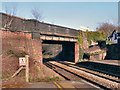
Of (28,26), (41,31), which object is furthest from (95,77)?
(28,26)

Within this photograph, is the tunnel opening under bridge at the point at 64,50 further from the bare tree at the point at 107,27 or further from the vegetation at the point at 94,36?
the bare tree at the point at 107,27

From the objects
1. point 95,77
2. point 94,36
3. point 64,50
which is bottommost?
point 95,77

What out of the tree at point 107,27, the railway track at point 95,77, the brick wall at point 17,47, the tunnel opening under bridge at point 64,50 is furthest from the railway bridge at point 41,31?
the tree at point 107,27

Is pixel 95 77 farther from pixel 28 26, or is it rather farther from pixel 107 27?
pixel 107 27

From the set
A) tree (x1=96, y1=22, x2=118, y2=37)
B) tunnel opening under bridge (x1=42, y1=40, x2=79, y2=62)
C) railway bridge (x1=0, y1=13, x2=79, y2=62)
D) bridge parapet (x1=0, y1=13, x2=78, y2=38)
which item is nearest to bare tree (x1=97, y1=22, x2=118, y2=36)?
tree (x1=96, y1=22, x2=118, y2=37)

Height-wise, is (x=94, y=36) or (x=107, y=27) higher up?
(x=107, y=27)

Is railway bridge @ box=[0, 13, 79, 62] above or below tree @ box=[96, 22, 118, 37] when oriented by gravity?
below

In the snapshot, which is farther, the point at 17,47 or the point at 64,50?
the point at 64,50

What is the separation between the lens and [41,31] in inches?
579

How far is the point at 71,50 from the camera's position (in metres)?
22.4

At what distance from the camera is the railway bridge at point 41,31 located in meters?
11.6

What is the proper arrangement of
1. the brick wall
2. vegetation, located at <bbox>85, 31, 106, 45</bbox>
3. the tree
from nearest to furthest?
the brick wall → vegetation, located at <bbox>85, 31, 106, 45</bbox> → the tree

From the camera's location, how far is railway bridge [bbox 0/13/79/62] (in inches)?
458

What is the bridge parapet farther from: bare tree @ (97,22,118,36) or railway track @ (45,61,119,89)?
bare tree @ (97,22,118,36)
